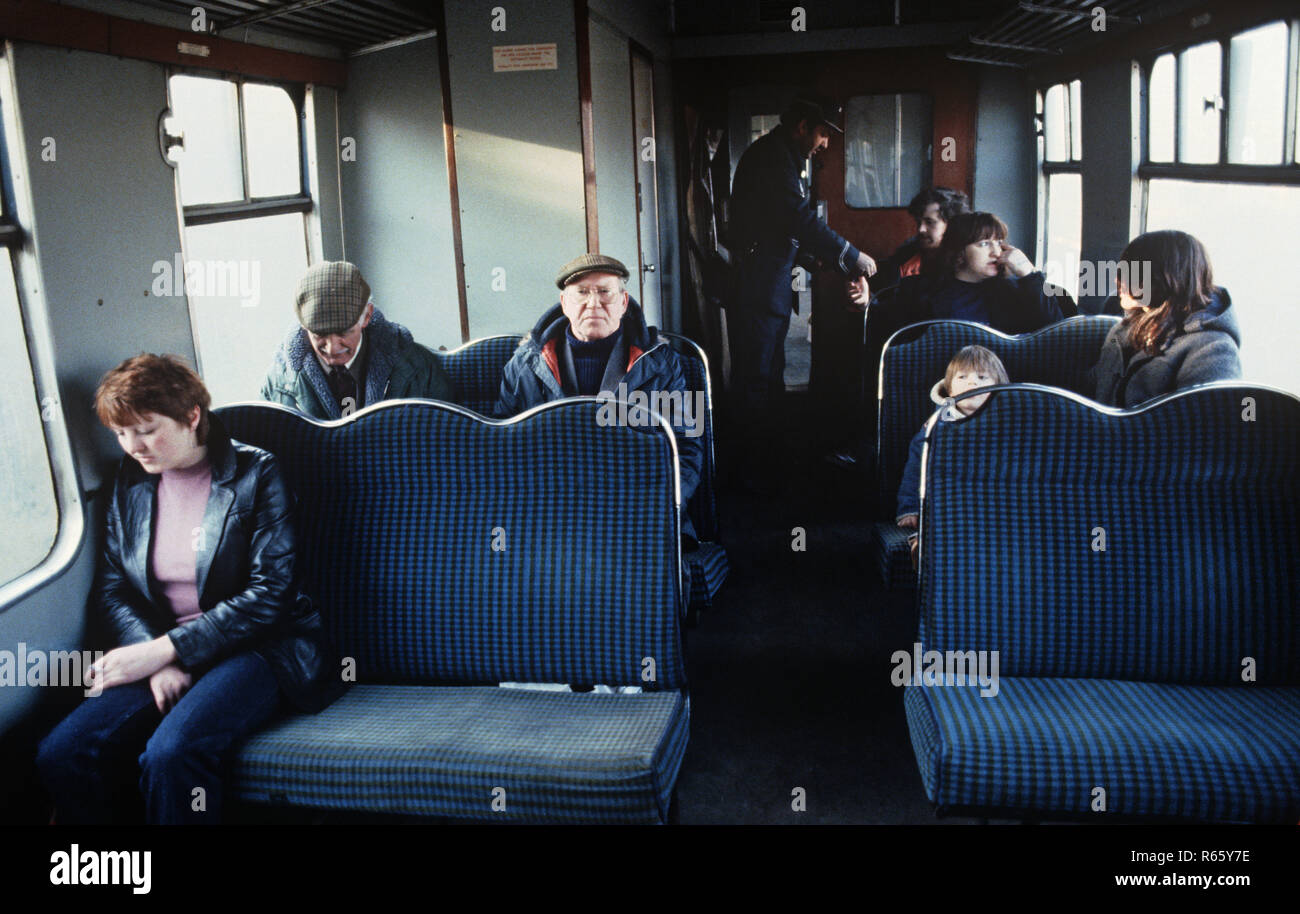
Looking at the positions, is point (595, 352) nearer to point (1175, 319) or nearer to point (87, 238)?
point (87, 238)

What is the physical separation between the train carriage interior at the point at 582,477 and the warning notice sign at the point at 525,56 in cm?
1

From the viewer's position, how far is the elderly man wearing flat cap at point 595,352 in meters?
3.46

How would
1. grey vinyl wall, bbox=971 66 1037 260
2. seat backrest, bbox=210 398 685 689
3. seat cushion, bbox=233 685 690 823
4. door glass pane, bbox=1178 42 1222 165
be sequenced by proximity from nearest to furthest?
1. seat cushion, bbox=233 685 690 823
2. seat backrest, bbox=210 398 685 689
3. door glass pane, bbox=1178 42 1222 165
4. grey vinyl wall, bbox=971 66 1037 260

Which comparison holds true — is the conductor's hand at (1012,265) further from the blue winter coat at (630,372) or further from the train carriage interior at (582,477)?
the blue winter coat at (630,372)

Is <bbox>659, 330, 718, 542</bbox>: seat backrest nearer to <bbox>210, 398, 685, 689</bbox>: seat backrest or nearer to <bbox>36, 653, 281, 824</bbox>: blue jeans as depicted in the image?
<bbox>210, 398, 685, 689</bbox>: seat backrest

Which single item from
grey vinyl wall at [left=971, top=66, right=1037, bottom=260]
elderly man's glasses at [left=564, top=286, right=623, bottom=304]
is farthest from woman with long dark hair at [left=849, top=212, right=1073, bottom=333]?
grey vinyl wall at [left=971, top=66, right=1037, bottom=260]

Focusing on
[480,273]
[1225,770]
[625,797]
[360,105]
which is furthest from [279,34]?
[1225,770]

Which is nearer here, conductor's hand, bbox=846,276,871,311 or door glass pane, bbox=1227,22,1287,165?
door glass pane, bbox=1227,22,1287,165

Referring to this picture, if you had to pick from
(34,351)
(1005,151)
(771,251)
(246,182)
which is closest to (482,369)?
(246,182)

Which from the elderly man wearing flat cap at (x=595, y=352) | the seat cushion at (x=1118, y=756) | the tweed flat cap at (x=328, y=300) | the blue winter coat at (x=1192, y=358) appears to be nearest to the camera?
the seat cushion at (x=1118, y=756)

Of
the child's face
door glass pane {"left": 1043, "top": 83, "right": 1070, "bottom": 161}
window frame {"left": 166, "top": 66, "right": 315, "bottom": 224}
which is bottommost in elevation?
the child's face

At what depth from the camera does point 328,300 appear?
337cm

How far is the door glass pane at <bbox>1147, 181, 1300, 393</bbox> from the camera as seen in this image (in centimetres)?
346

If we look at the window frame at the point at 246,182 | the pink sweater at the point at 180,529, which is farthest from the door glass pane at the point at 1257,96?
the window frame at the point at 246,182
